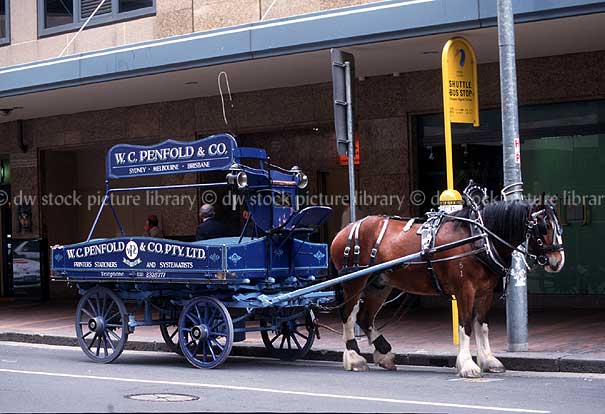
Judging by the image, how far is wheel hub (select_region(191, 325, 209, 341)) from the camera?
1205 centimetres

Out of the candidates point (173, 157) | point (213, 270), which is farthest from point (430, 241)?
point (173, 157)

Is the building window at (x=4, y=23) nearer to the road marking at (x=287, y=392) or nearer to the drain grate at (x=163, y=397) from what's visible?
the road marking at (x=287, y=392)

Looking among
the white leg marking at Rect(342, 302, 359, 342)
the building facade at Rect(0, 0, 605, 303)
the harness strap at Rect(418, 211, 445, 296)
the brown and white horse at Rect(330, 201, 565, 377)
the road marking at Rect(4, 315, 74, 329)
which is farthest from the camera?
the road marking at Rect(4, 315, 74, 329)

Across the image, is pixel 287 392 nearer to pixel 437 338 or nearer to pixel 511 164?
pixel 511 164

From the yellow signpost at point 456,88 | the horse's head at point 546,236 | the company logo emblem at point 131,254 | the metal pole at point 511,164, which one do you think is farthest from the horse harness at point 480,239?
the company logo emblem at point 131,254

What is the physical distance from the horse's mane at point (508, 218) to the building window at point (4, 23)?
44.7 feet

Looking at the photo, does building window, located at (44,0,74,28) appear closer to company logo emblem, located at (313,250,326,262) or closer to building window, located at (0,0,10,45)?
building window, located at (0,0,10,45)

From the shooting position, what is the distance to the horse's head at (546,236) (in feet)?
35.7

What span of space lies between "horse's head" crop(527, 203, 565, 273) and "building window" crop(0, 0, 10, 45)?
46.2 ft

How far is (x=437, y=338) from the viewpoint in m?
14.2

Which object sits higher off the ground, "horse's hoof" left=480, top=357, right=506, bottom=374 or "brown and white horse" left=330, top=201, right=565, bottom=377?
"brown and white horse" left=330, top=201, right=565, bottom=377

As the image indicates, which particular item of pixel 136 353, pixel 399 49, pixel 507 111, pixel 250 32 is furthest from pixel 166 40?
pixel 507 111

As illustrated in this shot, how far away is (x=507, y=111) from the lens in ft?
41.4

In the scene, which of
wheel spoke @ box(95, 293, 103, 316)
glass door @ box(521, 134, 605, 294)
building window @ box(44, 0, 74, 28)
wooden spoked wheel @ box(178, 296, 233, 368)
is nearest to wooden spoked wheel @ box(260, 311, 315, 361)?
wooden spoked wheel @ box(178, 296, 233, 368)
